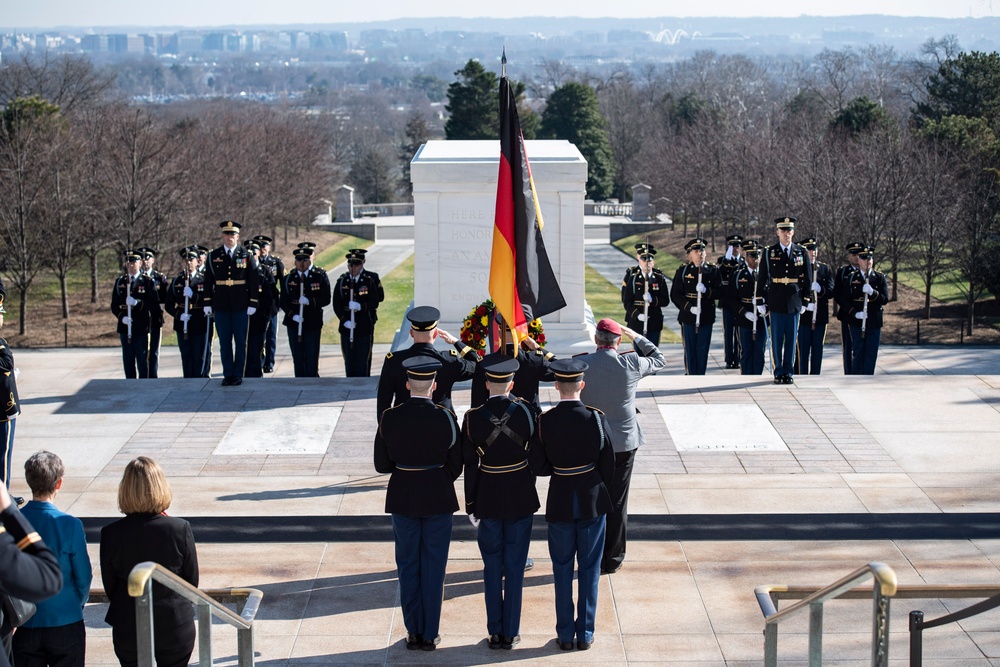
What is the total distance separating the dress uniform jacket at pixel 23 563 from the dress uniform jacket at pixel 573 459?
111 inches

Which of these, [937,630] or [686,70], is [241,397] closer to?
[937,630]

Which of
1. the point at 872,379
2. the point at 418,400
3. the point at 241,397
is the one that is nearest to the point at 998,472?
the point at 872,379

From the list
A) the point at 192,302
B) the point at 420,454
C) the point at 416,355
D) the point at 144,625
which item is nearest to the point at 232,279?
the point at 192,302

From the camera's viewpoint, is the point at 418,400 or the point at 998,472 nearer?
the point at 418,400

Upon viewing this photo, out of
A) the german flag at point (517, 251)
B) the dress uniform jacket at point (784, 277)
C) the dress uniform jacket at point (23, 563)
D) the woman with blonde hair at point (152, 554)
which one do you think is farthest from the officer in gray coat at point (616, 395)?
the dress uniform jacket at point (784, 277)

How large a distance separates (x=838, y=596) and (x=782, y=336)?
24.7ft

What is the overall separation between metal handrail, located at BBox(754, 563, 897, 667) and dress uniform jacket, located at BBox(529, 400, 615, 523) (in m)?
1.09

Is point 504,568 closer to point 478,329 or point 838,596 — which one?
point 838,596

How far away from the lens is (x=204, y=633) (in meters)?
5.18

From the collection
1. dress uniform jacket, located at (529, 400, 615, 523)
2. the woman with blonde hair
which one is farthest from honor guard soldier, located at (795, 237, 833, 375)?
the woman with blonde hair

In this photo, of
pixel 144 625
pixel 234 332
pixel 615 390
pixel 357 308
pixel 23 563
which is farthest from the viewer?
pixel 357 308

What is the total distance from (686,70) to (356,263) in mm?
121706

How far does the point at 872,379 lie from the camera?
1229 centimetres

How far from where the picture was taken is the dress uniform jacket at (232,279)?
12617 mm
